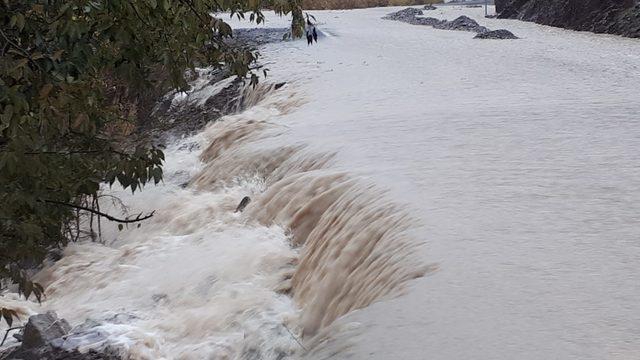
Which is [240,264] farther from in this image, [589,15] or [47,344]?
[589,15]

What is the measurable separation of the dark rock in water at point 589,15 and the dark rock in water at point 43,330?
41.2 feet

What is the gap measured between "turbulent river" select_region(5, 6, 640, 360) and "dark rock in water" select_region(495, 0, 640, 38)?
5.60m

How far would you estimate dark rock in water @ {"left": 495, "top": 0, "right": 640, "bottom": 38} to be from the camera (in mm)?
16281

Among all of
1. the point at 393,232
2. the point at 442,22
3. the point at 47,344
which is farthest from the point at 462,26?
the point at 47,344

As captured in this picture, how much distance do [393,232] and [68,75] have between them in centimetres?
247

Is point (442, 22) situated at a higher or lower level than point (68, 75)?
lower

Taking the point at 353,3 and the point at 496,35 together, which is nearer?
the point at 496,35

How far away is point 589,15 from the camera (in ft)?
58.6

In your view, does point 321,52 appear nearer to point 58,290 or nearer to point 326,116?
point 326,116

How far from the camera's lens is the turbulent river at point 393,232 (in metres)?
3.96

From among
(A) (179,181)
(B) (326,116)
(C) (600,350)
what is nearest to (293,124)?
(B) (326,116)

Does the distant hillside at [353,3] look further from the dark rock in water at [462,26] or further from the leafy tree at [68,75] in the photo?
the leafy tree at [68,75]

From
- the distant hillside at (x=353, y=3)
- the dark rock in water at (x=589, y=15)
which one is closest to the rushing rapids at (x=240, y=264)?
the dark rock in water at (x=589, y=15)

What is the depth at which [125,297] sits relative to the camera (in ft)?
21.4
